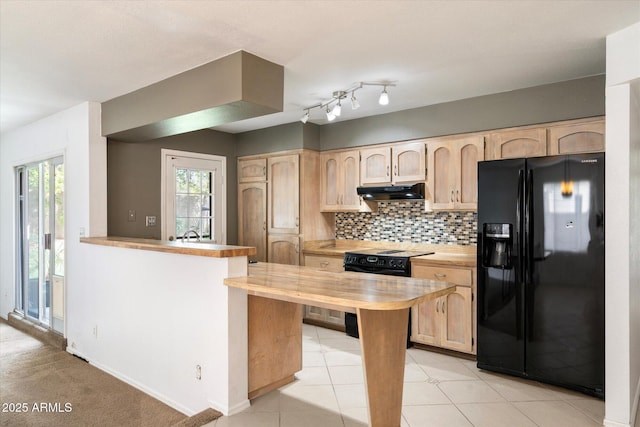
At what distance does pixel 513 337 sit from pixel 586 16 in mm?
2170

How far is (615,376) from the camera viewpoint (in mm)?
2451

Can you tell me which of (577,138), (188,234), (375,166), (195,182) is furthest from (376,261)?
(195,182)

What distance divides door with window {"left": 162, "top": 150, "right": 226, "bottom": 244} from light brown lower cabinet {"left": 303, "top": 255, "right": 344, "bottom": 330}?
139cm

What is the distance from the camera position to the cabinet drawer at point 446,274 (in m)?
3.56

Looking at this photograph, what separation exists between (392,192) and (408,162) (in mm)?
356

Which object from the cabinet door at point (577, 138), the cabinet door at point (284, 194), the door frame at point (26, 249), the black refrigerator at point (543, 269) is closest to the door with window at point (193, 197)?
the cabinet door at point (284, 194)

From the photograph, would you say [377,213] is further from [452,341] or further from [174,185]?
[174,185]

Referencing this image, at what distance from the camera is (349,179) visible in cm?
465

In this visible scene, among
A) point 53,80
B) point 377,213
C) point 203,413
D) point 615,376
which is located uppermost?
point 53,80

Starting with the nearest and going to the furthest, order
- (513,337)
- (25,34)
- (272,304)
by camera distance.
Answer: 1. (25,34)
2. (272,304)
3. (513,337)

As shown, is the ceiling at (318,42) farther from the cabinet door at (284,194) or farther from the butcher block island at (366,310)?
the butcher block island at (366,310)

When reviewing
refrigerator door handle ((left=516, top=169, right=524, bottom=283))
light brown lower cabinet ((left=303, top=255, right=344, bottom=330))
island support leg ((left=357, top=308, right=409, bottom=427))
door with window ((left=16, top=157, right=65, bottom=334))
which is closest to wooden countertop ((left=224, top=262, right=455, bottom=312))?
island support leg ((left=357, top=308, right=409, bottom=427))

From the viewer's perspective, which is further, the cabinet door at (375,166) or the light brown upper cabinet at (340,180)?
the light brown upper cabinet at (340,180)

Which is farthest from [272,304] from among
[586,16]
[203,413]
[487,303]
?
[586,16]
